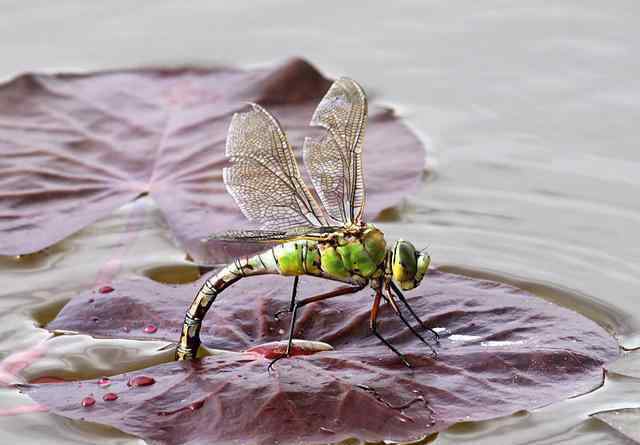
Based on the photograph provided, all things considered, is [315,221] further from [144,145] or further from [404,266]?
[144,145]

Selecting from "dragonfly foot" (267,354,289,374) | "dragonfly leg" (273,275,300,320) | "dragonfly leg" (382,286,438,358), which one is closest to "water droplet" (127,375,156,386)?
"dragonfly foot" (267,354,289,374)

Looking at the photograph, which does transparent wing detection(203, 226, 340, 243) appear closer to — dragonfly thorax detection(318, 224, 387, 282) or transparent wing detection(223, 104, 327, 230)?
dragonfly thorax detection(318, 224, 387, 282)

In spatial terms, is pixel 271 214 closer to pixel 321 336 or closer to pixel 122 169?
pixel 321 336

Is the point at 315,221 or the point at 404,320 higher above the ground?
the point at 315,221

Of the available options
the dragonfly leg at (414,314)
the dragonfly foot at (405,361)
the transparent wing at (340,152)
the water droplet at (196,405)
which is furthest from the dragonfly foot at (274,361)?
the transparent wing at (340,152)

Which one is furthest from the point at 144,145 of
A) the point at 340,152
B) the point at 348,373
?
the point at 348,373

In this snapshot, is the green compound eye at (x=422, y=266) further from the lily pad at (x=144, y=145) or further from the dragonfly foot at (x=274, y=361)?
the lily pad at (x=144, y=145)
